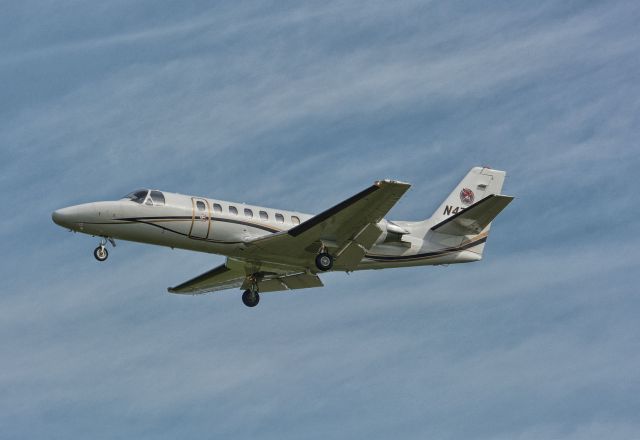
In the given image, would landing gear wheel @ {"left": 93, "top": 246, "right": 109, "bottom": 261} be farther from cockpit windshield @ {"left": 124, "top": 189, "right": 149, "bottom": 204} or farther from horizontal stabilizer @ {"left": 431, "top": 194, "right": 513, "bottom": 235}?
horizontal stabilizer @ {"left": 431, "top": 194, "right": 513, "bottom": 235}

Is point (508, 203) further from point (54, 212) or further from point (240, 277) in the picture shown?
point (54, 212)

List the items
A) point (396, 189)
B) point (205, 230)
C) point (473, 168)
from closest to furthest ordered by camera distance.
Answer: point (396, 189)
point (205, 230)
point (473, 168)

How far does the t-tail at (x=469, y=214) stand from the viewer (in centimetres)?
4684

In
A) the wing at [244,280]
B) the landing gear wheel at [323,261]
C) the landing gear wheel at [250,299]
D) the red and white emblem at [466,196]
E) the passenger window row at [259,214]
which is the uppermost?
the red and white emblem at [466,196]

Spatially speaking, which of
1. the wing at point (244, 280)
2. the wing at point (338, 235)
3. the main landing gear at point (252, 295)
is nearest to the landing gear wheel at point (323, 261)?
the wing at point (338, 235)

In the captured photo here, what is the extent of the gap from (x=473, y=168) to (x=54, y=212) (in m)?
17.9

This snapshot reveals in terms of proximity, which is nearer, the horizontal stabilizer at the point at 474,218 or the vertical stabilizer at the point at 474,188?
the horizontal stabilizer at the point at 474,218

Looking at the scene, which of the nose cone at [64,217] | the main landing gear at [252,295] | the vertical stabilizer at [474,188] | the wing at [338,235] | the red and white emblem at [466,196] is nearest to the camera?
the wing at [338,235]

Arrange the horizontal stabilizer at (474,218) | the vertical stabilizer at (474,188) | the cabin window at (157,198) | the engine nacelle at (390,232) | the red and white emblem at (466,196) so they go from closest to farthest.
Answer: the cabin window at (157,198) → the horizontal stabilizer at (474,218) → the engine nacelle at (390,232) → the vertical stabilizer at (474,188) → the red and white emblem at (466,196)

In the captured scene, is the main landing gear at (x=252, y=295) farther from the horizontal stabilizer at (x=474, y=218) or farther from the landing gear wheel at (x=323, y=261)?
the horizontal stabilizer at (x=474, y=218)

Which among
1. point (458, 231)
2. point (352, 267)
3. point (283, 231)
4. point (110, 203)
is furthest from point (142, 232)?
point (458, 231)

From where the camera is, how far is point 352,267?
4644 centimetres

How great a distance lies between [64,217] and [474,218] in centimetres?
1574

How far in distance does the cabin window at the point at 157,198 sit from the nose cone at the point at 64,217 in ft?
9.41
